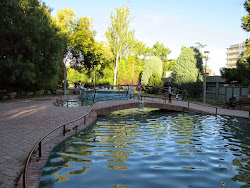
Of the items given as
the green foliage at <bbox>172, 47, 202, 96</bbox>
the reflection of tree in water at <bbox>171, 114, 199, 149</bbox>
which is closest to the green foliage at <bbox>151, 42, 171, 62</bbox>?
the green foliage at <bbox>172, 47, 202, 96</bbox>

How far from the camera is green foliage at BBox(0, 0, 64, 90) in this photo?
63.4 feet

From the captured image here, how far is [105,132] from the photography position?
1031cm

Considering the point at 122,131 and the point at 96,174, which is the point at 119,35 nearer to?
the point at 122,131

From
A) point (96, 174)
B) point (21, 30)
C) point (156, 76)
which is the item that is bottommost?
point (96, 174)

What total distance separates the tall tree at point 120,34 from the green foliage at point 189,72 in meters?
19.7

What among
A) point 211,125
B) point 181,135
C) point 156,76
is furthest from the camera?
point 156,76

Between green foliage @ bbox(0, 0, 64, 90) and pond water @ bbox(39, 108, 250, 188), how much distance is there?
12.1 m

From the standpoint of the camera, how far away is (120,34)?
47312 millimetres

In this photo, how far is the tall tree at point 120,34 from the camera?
4666 cm

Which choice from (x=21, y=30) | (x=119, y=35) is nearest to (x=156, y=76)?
(x=119, y=35)

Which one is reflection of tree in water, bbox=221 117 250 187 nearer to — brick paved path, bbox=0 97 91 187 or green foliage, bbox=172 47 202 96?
brick paved path, bbox=0 97 91 187

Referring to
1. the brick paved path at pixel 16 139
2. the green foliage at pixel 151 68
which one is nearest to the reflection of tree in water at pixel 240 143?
the brick paved path at pixel 16 139

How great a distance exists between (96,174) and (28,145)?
103 inches

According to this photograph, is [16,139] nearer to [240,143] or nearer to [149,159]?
[149,159]
